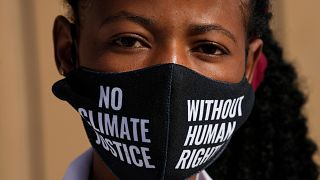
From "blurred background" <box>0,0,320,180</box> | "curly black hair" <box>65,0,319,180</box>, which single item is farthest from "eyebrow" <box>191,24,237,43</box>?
"blurred background" <box>0,0,320,180</box>

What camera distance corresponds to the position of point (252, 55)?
80.0 inches

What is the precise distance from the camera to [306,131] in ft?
8.05

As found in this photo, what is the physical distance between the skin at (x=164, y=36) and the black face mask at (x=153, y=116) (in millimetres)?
41

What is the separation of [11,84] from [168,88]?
3.91 ft

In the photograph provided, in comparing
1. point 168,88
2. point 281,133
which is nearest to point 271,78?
point 281,133

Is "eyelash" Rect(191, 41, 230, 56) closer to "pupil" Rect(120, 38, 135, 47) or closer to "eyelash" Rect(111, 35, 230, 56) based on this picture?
"eyelash" Rect(111, 35, 230, 56)

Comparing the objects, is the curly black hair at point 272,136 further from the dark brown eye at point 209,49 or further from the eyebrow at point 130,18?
the eyebrow at point 130,18

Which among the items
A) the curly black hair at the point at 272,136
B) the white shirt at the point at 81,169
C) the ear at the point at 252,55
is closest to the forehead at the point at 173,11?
the ear at the point at 252,55

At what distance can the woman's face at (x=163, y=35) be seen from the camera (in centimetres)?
167

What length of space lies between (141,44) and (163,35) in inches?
2.5

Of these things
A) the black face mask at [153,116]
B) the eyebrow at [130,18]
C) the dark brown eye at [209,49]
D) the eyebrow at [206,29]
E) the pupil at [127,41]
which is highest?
the eyebrow at [130,18]

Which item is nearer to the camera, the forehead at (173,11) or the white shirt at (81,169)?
the forehead at (173,11)

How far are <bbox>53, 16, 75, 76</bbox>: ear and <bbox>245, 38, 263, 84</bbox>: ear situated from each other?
51cm

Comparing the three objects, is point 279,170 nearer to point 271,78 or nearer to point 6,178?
point 271,78
